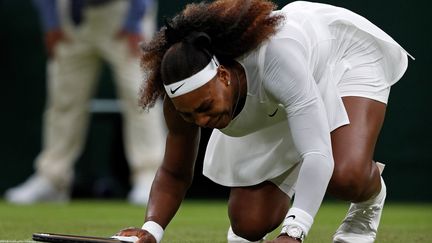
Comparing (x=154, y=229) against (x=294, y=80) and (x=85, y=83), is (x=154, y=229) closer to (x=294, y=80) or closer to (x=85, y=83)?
(x=294, y=80)

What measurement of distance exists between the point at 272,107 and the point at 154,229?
2.20 feet

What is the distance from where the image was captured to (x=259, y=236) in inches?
191

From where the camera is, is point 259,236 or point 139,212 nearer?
point 259,236

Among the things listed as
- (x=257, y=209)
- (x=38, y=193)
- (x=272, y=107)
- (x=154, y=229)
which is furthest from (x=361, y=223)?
(x=38, y=193)

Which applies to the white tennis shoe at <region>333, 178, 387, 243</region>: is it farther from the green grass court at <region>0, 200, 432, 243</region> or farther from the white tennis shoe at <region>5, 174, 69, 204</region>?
the white tennis shoe at <region>5, 174, 69, 204</region>

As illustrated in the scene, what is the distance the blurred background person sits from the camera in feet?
29.3

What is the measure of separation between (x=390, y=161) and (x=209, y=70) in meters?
6.10

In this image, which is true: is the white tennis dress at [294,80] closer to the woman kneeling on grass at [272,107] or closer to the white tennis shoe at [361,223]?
the woman kneeling on grass at [272,107]

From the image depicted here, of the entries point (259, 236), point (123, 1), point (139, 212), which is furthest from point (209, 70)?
point (123, 1)

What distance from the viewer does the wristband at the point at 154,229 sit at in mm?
4258

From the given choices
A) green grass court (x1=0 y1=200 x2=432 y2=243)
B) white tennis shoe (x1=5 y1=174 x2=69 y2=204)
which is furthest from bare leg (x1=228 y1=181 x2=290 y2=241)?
white tennis shoe (x1=5 y1=174 x2=69 y2=204)

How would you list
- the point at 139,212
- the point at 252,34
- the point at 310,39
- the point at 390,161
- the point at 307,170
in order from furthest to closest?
the point at 390,161 < the point at 139,212 < the point at 310,39 < the point at 252,34 < the point at 307,170

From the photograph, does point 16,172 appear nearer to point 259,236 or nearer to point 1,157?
point 1,157

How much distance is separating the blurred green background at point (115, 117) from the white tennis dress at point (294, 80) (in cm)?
468
